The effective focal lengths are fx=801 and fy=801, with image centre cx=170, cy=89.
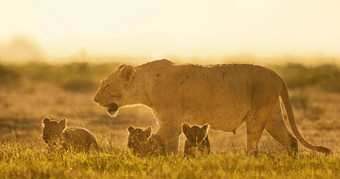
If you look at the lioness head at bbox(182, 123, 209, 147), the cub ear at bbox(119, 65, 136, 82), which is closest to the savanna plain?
the lioness head at bbox(182, 123, 209, 147)

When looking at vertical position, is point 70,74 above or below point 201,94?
below

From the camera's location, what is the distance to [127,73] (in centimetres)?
1117

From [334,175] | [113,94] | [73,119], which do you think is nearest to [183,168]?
[334,175]

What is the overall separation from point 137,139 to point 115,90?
1.00m

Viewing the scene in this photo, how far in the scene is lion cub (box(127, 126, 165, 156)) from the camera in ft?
33.7

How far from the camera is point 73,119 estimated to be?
1917 cm

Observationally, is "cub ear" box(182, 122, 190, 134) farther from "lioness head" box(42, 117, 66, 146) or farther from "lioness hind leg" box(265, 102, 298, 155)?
"lioness head" box(42, 117, 66, 146)

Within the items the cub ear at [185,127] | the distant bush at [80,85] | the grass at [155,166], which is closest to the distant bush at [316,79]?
the distant bush at [80,85]

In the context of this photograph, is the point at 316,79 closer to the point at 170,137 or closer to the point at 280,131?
the point at 280,131

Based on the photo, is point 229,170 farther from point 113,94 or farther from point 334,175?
point 113,94

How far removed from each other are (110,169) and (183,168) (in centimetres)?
86

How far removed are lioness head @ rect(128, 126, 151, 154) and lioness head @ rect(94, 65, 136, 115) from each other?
0.56 m

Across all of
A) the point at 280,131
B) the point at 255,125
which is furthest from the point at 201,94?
the point at 280,131

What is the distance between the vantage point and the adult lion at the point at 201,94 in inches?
430
